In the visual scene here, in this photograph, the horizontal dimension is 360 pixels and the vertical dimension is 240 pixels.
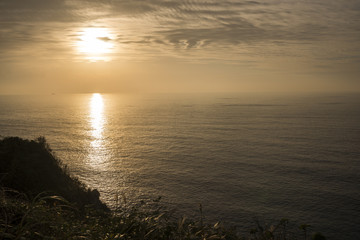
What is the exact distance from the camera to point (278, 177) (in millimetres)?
54969

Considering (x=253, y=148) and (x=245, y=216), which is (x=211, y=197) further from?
(x=253, y=148)

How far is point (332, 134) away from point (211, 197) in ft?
247

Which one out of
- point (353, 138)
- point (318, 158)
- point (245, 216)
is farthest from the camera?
point (353, 138)

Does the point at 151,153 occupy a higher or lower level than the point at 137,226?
lower

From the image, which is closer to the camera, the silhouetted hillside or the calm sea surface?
the silhouetted hillside

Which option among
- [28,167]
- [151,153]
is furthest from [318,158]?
[28,167]

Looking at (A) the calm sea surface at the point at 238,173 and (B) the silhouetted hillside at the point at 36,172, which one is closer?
(B) the silhouetted hillside at the point at 36,172

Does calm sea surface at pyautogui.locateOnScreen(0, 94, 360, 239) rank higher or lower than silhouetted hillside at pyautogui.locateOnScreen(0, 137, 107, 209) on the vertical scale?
lower

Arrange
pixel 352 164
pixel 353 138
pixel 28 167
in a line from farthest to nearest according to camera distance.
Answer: pixel 353 138
pixel 352 164
pixel 28 167

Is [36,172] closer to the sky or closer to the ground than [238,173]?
closer to the sky

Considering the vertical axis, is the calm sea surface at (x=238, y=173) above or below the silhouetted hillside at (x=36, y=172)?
below

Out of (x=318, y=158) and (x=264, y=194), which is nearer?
(x=264, y=194)

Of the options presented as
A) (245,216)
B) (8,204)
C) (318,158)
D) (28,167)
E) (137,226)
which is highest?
(8,204)

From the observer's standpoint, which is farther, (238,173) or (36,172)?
(238,173)
